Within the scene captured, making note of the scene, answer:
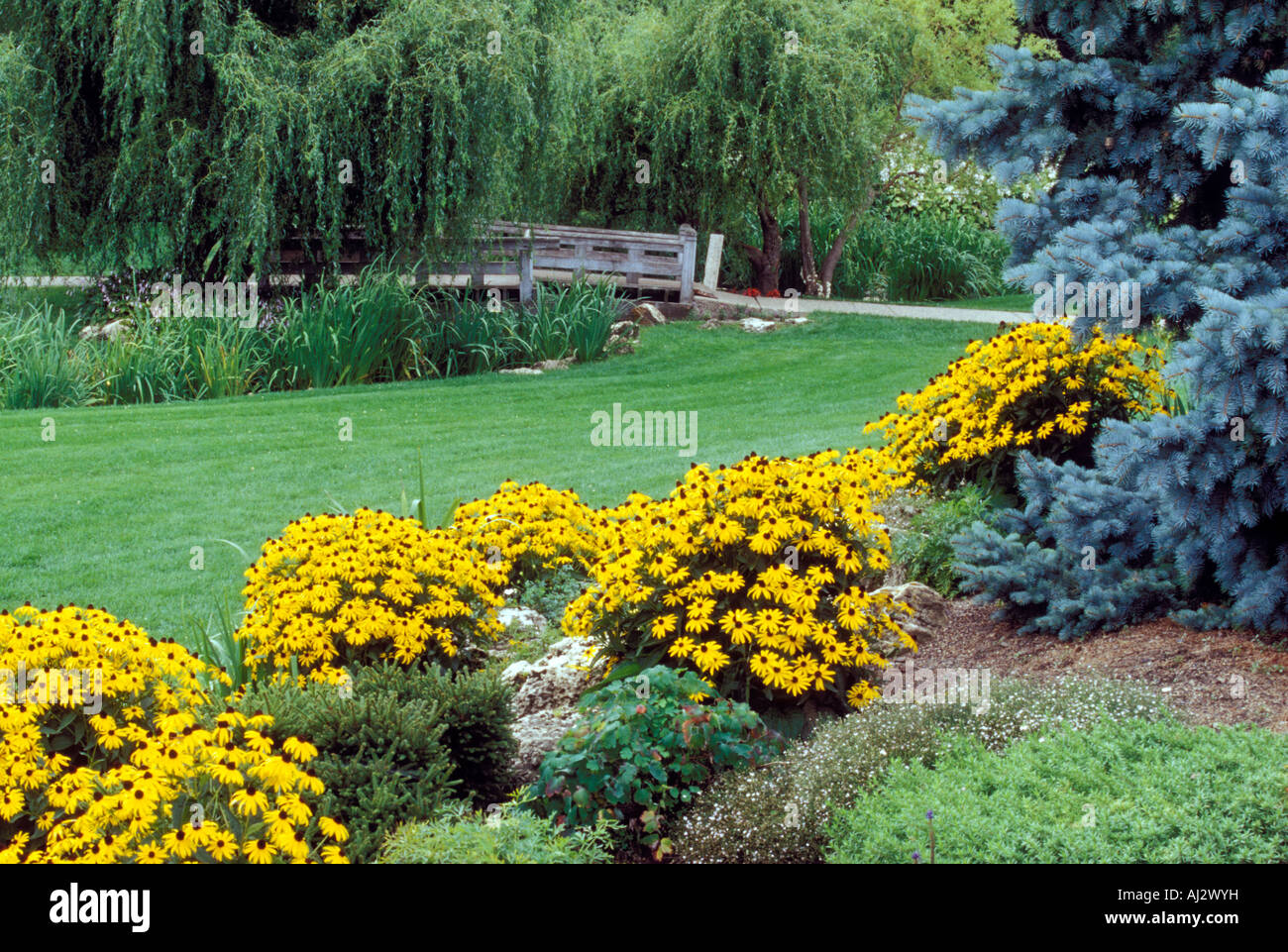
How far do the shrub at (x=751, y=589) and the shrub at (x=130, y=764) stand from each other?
4.35ft

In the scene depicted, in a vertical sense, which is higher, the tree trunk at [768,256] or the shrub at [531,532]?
the tree trunk at [768,256]

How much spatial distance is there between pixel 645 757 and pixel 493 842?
2.33 ft

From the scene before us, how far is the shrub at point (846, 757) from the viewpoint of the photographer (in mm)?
3510

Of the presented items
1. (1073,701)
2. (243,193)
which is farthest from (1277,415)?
(243,193)

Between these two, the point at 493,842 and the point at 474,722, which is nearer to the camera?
the point at 493,842

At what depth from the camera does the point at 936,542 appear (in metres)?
5.94

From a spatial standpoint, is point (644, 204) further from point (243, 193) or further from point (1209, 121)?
point (1209, 121)

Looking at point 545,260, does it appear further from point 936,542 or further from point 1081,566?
point 1081,566

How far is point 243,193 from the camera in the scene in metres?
12.0

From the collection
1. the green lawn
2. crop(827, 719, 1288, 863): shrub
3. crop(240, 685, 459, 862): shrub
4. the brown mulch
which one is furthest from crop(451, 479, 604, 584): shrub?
the green lawn

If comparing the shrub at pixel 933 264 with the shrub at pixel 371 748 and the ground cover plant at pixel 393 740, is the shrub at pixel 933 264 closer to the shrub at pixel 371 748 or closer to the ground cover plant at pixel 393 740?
the ground cover plant at pixel 393 740

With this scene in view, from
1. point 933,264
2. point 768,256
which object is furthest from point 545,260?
point 933,264

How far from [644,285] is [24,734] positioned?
13.5m

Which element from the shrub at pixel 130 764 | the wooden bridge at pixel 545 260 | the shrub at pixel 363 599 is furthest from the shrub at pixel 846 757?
the wooden bridge at pixel 545 260
